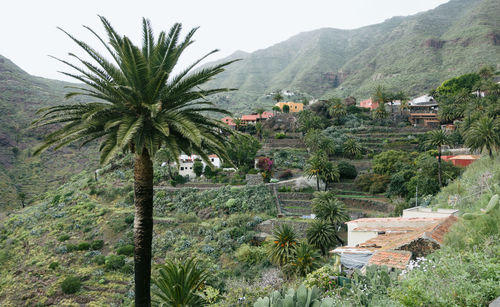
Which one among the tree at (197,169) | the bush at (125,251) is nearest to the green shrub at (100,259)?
the bush at (125,251)

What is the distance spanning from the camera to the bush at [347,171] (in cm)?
4841

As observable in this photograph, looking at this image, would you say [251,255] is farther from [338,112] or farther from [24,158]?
[24,158]

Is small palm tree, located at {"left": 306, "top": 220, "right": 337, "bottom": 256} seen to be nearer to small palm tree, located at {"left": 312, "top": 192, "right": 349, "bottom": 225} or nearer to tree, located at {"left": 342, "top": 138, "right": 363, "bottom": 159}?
small palm tree, located at {"left": 312, "top": 192, "right": 349, "bottom": 225}

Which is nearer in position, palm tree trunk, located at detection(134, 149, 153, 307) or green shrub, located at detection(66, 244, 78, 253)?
palm tree trunk, located at detection(134, 149, 153, 307)

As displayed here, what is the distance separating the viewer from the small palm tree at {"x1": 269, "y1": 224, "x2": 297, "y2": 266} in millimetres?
25516

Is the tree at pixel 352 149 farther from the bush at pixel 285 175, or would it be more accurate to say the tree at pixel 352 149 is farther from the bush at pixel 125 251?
the bush at pixel 125 251

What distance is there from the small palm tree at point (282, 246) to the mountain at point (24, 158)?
152 feet

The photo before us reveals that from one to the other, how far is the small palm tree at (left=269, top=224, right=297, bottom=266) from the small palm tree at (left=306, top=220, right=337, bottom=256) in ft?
10.6

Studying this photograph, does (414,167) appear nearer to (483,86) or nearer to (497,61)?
(483,86)

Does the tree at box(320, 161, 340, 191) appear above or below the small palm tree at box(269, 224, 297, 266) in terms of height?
above

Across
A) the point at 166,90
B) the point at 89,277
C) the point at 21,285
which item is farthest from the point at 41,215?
the point at 166,90

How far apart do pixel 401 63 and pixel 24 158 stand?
119 m

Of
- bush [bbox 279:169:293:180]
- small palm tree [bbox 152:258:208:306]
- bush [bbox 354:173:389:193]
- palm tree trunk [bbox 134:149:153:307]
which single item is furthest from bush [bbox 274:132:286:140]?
palm tree trunk [bbox 134:149:153:307]

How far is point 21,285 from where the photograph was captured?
102 feet
